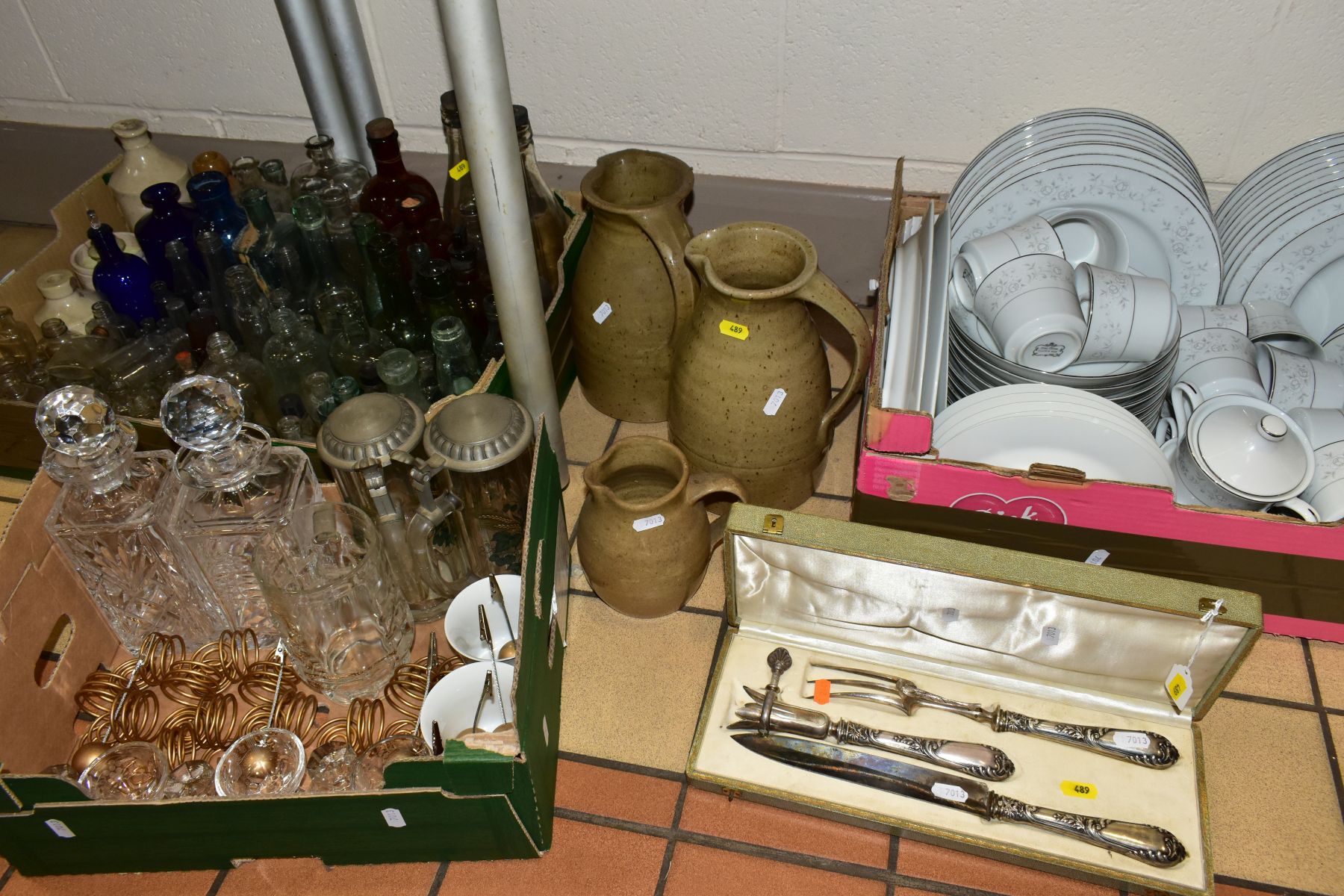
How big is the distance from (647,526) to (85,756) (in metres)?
0.72

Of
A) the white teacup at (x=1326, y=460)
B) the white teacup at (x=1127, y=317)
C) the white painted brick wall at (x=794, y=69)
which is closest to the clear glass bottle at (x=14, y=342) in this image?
the white painted brick wall at (x=794, y=69)

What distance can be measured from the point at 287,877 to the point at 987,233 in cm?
131

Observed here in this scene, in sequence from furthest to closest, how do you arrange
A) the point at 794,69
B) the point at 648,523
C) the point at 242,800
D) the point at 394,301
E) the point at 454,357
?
the point at 794,69 → the point at 394,301 → the point at 454,357 → the point at 648,523 → the point at 242,800

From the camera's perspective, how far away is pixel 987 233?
1452mm

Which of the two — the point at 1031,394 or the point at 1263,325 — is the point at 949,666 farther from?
the point at 1263,325

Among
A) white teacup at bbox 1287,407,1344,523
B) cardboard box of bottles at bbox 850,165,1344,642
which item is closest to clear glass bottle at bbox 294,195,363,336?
cardboard box of bottles at bbox 850,165,1344,642

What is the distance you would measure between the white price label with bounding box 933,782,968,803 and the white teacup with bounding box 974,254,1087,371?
56 cm

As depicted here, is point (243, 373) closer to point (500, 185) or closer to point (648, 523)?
point (500, 185)

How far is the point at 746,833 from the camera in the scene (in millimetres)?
1107

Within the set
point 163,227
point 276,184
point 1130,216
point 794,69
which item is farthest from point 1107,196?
point 163,227

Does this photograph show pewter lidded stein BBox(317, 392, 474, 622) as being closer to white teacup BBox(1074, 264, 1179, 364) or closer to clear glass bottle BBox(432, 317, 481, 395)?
clear glass bottle BBox(432, 317, 481, 395)

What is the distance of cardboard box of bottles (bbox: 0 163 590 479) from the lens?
1.40 metres

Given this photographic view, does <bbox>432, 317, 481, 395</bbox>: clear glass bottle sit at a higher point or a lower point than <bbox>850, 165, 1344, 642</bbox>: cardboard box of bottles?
higher

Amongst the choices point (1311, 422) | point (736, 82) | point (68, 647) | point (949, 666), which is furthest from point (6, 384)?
point (1311, 422)
